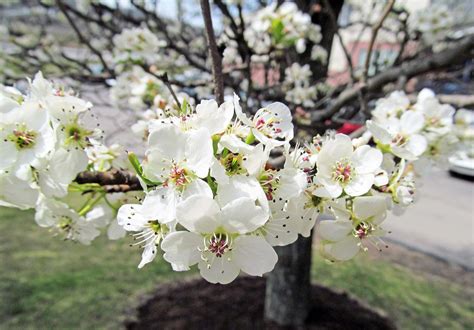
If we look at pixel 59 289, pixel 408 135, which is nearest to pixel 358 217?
pixel 408 135

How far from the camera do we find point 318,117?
2.08 meters

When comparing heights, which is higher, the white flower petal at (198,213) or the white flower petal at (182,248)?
the white flower petal at (198,213)

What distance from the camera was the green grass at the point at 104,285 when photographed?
3.14 metres

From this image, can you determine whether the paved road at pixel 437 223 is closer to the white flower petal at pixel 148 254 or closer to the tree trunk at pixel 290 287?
the tree trunk at pixel 290 287

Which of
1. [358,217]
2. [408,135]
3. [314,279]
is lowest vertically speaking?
→ [314,279]

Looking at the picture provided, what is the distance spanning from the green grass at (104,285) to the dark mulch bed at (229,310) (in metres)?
0.21

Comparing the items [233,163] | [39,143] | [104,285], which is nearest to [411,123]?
[233,163]

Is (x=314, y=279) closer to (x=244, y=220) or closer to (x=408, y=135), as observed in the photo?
(x=408, y=135)

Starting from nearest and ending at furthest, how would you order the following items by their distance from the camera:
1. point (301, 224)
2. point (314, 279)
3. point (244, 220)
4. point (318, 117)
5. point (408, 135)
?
point (244, 220) → point (301, 224) → point (408, 135) → point (318, 117) → point (314, 279)

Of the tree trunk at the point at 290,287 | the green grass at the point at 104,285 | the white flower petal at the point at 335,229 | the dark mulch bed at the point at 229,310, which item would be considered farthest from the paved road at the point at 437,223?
the white flower petal at the point at 335,229

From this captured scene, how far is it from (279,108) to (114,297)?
3044mm

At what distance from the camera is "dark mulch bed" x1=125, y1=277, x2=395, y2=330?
9.78 ft

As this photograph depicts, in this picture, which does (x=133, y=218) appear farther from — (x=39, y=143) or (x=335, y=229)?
(x=335, y=229)

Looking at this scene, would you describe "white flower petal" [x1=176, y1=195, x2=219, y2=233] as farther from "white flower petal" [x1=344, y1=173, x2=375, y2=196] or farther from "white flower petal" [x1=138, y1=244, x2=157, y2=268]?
"white flower petal" [x1=344, y1=173, x2=375, y2=196]
